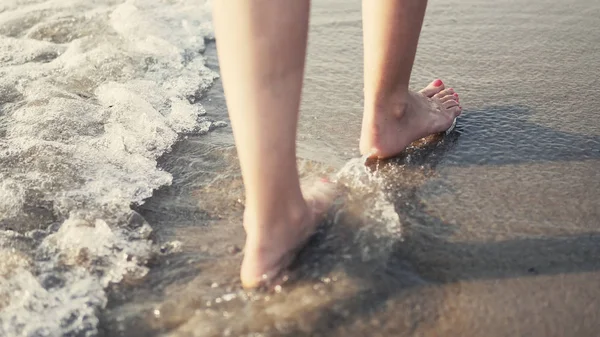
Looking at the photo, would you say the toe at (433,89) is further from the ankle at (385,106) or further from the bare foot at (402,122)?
the ankle at (385,106)

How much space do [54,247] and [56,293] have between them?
183 mm

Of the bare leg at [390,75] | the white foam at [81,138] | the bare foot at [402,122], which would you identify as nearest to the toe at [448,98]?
the bare foot at [402,122]

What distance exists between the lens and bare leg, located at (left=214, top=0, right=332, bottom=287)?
1.12 meters

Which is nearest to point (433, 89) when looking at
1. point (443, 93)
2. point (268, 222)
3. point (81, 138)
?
point (443, 93)

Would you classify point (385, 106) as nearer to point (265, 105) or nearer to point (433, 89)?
point (433, 89)

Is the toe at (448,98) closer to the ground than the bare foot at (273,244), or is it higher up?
closer to the ground

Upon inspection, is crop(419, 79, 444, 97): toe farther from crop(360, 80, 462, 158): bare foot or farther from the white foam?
the white foam

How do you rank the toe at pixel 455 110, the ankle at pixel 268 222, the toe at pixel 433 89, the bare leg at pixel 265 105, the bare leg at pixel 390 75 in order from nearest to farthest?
the bare leg at pixel 265 105 → the ankle at pixel 268 222 → the bare leg at pixel 390 75 → the toe at pixel 455 110 → the toe at pixel 433 89

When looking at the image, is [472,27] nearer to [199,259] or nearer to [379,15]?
[379,15]

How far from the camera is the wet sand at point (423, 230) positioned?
1.19 metres

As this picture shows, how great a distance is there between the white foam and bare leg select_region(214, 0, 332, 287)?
0.31 meters

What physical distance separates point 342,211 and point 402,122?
1.51 feet

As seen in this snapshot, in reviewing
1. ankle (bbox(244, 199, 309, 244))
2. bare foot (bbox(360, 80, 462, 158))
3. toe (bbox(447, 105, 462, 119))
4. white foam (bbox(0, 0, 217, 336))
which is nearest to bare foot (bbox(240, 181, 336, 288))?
ankle (bbox(244, 199, 309, 244))

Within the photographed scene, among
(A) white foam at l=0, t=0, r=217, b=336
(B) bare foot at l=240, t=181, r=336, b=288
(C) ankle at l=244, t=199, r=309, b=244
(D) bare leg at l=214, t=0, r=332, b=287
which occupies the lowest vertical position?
(A) white foam at l=0, t=0, r=217, b=336
